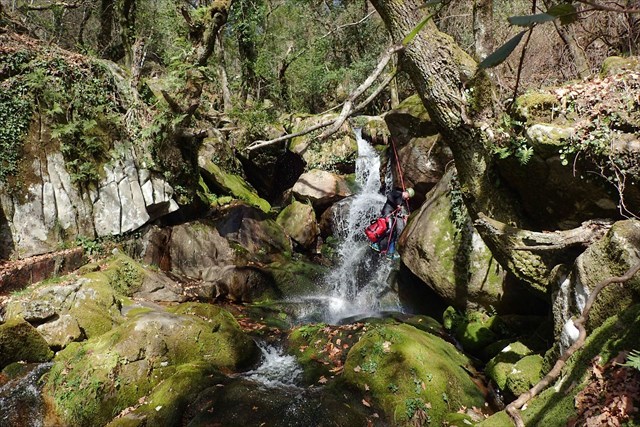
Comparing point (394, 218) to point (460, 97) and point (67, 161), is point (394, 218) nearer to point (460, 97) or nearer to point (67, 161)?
point (460, 97)

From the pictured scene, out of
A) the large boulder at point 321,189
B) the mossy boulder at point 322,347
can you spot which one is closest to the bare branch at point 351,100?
the mossy boulder at point 322,347

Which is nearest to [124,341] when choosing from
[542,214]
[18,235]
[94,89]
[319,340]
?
[319,340]

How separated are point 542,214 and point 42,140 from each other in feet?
36.3

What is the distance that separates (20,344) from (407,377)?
5893mm

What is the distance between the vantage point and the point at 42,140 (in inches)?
370

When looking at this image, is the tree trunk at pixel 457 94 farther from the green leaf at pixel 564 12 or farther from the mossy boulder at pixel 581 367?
the green leaf at pixel 564 12

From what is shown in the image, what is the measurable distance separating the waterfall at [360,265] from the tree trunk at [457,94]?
206 inches

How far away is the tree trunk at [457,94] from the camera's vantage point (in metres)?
Answer: 4.99

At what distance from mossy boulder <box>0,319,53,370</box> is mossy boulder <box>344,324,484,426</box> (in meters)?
4.84

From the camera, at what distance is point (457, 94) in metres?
5.05

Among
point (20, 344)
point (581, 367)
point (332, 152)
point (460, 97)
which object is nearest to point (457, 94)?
point (460, 97)

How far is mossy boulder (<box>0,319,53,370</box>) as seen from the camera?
18.9ft

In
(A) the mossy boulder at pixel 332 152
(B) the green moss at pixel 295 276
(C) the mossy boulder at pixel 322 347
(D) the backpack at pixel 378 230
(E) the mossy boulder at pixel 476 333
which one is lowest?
(E) the mossy boulder at pixel 476 333

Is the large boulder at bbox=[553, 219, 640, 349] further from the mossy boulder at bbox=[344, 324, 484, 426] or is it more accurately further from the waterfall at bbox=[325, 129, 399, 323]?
the waterfall at bbox=[325, 129, 399, 323]
